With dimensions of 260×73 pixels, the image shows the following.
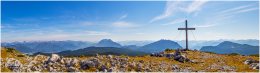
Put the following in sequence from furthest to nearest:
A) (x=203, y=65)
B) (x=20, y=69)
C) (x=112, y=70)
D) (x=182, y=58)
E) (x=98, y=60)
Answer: (x=182, y=58), (x=203, y=65), (x=98, y=60), (x=112, y=70), (x=20, y=69)

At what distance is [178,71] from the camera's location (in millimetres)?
43250

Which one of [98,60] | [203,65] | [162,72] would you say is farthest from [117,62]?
[203,65]

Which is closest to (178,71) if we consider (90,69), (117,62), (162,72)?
(162,72)

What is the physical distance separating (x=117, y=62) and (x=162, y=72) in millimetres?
5676

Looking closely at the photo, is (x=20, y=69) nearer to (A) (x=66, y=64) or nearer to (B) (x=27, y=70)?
(B) (x=27, y=70)

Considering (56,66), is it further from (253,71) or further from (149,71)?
(253,71)

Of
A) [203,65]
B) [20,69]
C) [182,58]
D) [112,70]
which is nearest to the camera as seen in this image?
[20,69]

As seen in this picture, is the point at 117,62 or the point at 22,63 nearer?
the point at 22,63

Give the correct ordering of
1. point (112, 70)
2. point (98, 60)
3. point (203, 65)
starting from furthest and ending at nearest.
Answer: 1. point (203, 65)
2. point (98, 60)
3. point (112, 70)

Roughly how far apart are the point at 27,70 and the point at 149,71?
13.6 meters

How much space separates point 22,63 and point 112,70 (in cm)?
1008

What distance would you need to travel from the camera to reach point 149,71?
40.8 m

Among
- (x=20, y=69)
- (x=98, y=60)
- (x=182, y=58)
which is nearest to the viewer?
(x=20, y=69)

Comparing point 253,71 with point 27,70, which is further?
point 253,71
